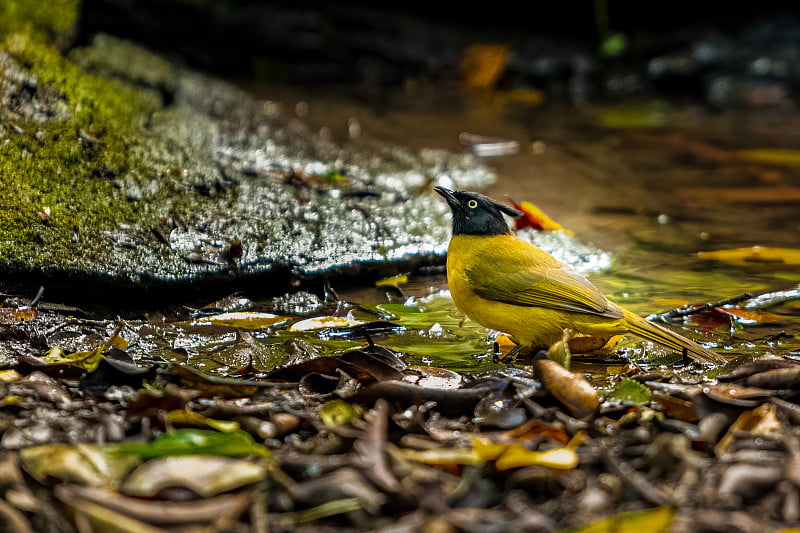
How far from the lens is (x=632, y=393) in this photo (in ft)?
10.3

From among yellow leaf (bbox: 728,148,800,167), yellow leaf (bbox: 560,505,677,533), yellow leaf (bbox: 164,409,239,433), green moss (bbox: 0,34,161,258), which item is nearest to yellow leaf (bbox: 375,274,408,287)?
green moss (bbox: 0,34,161,258)

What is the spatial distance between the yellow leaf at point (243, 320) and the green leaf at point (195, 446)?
1.65 m

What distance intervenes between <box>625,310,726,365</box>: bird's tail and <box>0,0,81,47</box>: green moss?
16.5 feet

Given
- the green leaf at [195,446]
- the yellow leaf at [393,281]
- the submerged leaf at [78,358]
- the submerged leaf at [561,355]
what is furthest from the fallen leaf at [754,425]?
the yellow leaf at [393,281]

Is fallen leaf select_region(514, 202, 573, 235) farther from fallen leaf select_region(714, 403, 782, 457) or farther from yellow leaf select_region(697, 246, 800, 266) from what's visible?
fallen leaf select_region(714, 403, 782, 457)

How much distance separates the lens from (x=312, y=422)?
2857 millimetres

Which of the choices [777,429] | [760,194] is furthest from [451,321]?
[760,194]

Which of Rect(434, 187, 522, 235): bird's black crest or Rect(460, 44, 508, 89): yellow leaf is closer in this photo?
Rect(434, 187, 522, 235): bird's black crest

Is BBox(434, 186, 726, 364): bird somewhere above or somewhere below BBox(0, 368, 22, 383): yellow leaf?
above

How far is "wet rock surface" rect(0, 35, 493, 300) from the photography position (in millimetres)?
4379

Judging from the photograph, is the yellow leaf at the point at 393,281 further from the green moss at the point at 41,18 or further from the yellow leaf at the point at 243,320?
the green moss at the point at 41,18

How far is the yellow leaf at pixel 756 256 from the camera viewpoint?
5.24 meters

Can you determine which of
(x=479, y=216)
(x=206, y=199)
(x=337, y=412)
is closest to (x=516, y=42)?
(x=206, y=199)

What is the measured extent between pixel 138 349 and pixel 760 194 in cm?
522
